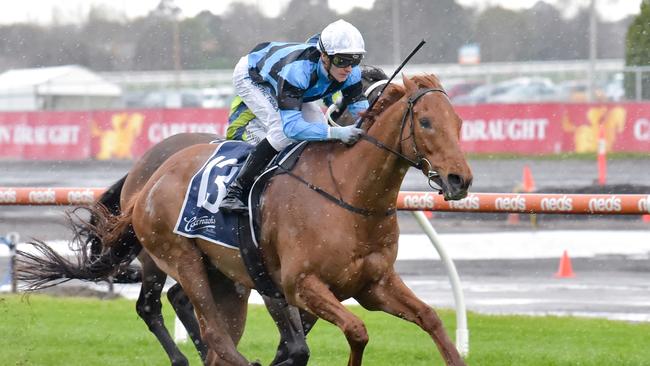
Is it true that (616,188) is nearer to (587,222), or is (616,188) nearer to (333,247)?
(587,222)

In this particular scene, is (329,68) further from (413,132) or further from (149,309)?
(149,309)

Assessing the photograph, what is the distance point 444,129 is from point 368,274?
741 mm

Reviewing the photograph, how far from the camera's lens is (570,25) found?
882 inches

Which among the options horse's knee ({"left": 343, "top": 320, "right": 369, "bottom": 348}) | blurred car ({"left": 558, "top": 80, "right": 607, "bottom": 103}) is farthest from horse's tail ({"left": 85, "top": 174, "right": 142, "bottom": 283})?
blurred car ({"left": 558, "top": 80, "right": 607, "bottom": 103})

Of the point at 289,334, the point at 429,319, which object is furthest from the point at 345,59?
the point at 289,334

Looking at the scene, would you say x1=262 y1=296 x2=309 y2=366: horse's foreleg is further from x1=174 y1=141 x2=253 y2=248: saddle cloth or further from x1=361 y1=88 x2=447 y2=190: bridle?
x1=361 y1=88 x2=447 y2=190: bridle

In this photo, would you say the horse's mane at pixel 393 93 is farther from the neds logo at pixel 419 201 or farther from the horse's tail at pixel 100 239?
the horse's tail at pixel 100 239

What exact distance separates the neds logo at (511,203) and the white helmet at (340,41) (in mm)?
1577

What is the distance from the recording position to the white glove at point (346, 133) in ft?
16.8

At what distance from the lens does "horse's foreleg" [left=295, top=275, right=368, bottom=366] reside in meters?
4.77

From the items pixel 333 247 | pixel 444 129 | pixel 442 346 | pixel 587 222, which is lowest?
pixel 587 222

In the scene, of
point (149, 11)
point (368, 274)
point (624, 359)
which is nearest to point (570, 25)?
point (149, 11)

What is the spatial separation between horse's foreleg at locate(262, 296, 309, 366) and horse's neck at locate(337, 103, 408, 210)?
3.27 feet

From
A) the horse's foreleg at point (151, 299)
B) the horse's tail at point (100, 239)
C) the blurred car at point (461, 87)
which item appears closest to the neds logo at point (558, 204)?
the horse's foreleg at point (151, 299)
